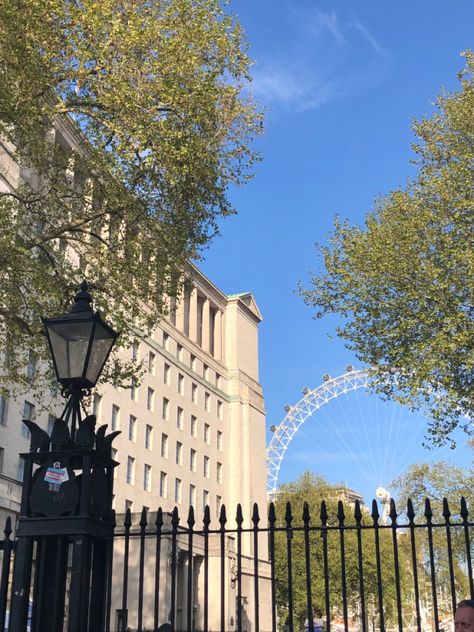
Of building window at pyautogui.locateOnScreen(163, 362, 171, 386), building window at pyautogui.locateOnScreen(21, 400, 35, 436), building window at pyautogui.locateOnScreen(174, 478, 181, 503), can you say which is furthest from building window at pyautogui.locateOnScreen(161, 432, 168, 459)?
building window at pyautogui.locateOnScreen(21, 400, 35, 436)

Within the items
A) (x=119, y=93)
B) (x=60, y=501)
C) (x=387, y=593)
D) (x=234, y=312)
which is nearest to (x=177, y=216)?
(x=119, y=93)

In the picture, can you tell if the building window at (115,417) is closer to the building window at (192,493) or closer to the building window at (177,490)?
the building window at (177,490)

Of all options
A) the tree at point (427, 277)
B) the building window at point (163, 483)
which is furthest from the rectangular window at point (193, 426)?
the tree at point (427, 277)

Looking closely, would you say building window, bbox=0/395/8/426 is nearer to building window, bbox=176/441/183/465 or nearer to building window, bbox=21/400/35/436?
building window, bbox=21/400/35/436

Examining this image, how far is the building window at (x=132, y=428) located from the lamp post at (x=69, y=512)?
45672mm

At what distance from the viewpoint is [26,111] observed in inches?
575

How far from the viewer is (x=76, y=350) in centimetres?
611

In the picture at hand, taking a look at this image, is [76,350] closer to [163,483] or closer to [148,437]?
[148,437]

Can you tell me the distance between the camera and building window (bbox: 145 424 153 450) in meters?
53.5

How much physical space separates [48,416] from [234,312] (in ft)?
130

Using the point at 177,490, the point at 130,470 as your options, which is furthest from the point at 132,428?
the point at 177,490

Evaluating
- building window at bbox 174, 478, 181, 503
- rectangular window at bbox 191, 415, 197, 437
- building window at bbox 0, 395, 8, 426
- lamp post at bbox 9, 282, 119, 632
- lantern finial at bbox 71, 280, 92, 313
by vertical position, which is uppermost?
rectangular window at bbox 191, 415, 197, 437

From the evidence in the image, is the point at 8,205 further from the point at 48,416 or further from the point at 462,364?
the point at 48,416

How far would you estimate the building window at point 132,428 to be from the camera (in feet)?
167
